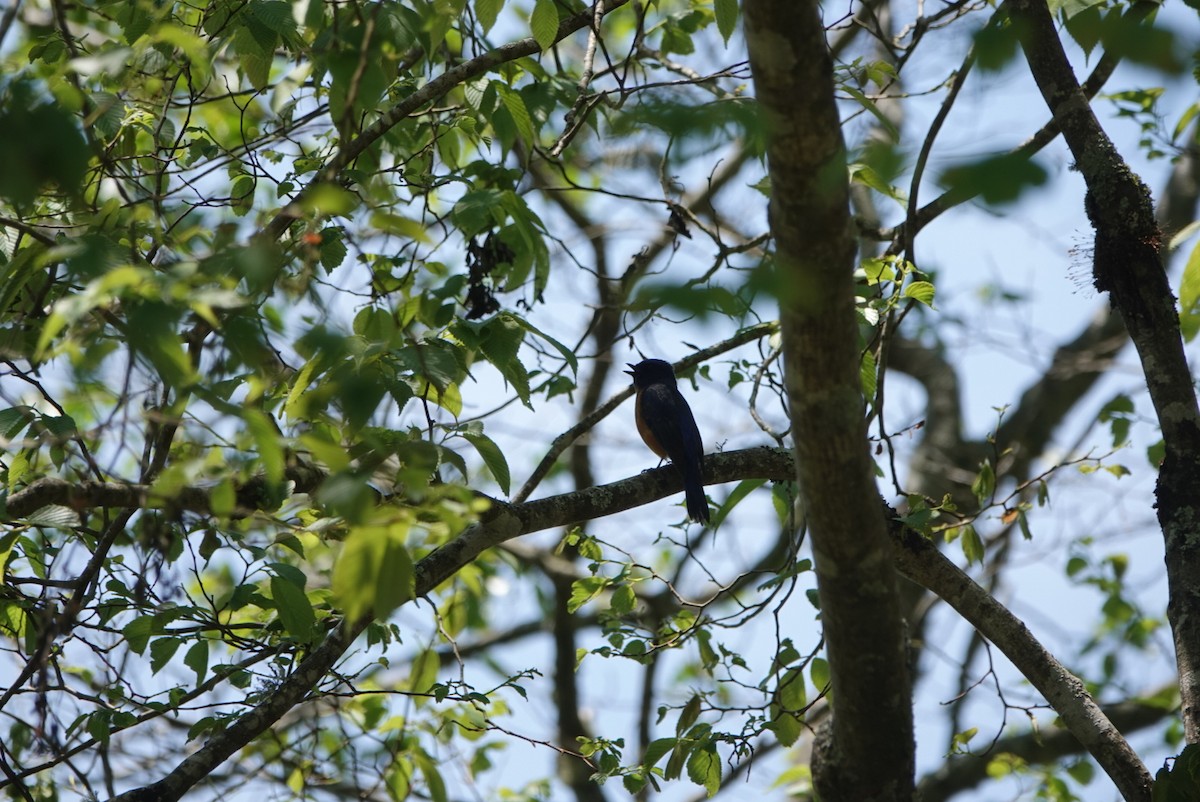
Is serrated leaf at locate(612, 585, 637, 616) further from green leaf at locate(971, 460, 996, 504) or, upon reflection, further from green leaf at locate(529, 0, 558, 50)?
green leaf at locate(529, 0, 558, 50)

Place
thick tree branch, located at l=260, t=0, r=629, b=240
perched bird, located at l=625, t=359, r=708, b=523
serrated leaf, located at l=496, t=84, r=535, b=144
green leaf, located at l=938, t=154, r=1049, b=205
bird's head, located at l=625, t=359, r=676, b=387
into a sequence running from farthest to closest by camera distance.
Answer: bird's head, located at l=625, t=359, r=676, b=387, perched bird, located at l=625, t=359, r=708, b=523, serrated leaf, located at l=496, t=84, r=535, b=144, thick tree branch, located at l=260, t=0, r=629, b=240, green leaf, located at l=938, t=154, r=1049, b=205

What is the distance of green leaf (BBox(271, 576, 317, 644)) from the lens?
121 inches

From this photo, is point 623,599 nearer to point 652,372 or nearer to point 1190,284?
point 1190,284

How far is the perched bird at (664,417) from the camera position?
231 inches

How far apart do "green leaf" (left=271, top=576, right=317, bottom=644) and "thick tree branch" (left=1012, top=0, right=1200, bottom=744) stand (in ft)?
9.08

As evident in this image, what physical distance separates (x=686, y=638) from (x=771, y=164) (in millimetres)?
2523

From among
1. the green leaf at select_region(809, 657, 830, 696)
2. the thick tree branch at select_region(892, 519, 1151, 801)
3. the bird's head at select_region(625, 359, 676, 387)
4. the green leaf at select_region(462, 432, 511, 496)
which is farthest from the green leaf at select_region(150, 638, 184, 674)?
the bird's head at select_region(625, 359, 676, 387)

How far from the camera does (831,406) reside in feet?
7.98

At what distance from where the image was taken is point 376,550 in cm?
183

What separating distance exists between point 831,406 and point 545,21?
195 cm

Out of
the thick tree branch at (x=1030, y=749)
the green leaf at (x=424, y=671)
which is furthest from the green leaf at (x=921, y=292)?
the thick tree branch at (x=1030, y=749)

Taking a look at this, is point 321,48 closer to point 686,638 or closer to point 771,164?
point 771,164

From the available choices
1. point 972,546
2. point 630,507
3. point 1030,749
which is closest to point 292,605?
point 630,507

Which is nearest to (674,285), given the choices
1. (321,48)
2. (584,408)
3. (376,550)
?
(376,550)
